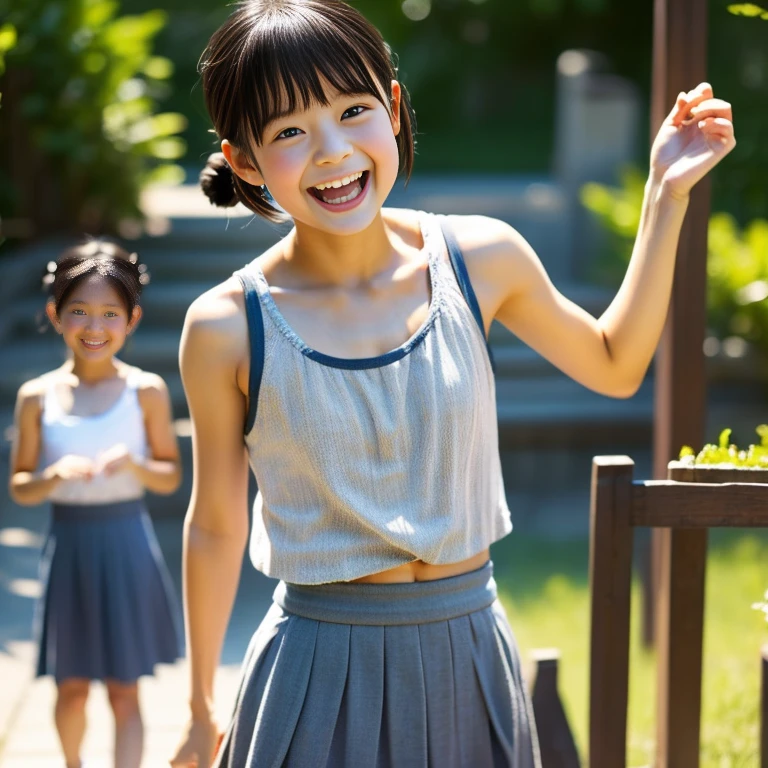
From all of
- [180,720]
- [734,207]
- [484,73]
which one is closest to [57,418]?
[180,720]

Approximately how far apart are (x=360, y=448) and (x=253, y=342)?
0.23 meters

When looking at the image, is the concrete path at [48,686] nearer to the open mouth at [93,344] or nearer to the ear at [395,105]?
the open mouth at [93,344]

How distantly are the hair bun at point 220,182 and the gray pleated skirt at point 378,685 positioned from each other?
2.27ft

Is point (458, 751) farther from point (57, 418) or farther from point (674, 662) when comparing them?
point (57, 418)

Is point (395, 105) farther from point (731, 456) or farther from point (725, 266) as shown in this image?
point (725, 266)

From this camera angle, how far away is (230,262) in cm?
882

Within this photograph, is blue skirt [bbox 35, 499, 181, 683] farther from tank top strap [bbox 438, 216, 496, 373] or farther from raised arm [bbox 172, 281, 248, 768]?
tank top strap [bbox 438, 216, 496, 373]

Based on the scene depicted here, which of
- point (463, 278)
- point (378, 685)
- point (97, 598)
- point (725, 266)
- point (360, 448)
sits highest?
point (725, 266)

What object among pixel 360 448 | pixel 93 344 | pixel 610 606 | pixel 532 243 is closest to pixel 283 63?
pixel 360 448

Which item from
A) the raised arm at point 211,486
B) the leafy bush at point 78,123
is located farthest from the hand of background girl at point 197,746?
the leafy bush at point 78,123

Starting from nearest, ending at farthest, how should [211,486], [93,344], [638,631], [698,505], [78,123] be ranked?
[211,486], [698,505], [93,344], [638,631], [78,123]

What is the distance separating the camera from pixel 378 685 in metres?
1.97

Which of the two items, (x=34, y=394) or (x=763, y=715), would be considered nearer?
(x=763, y=715)

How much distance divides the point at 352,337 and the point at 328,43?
0.44 metres
